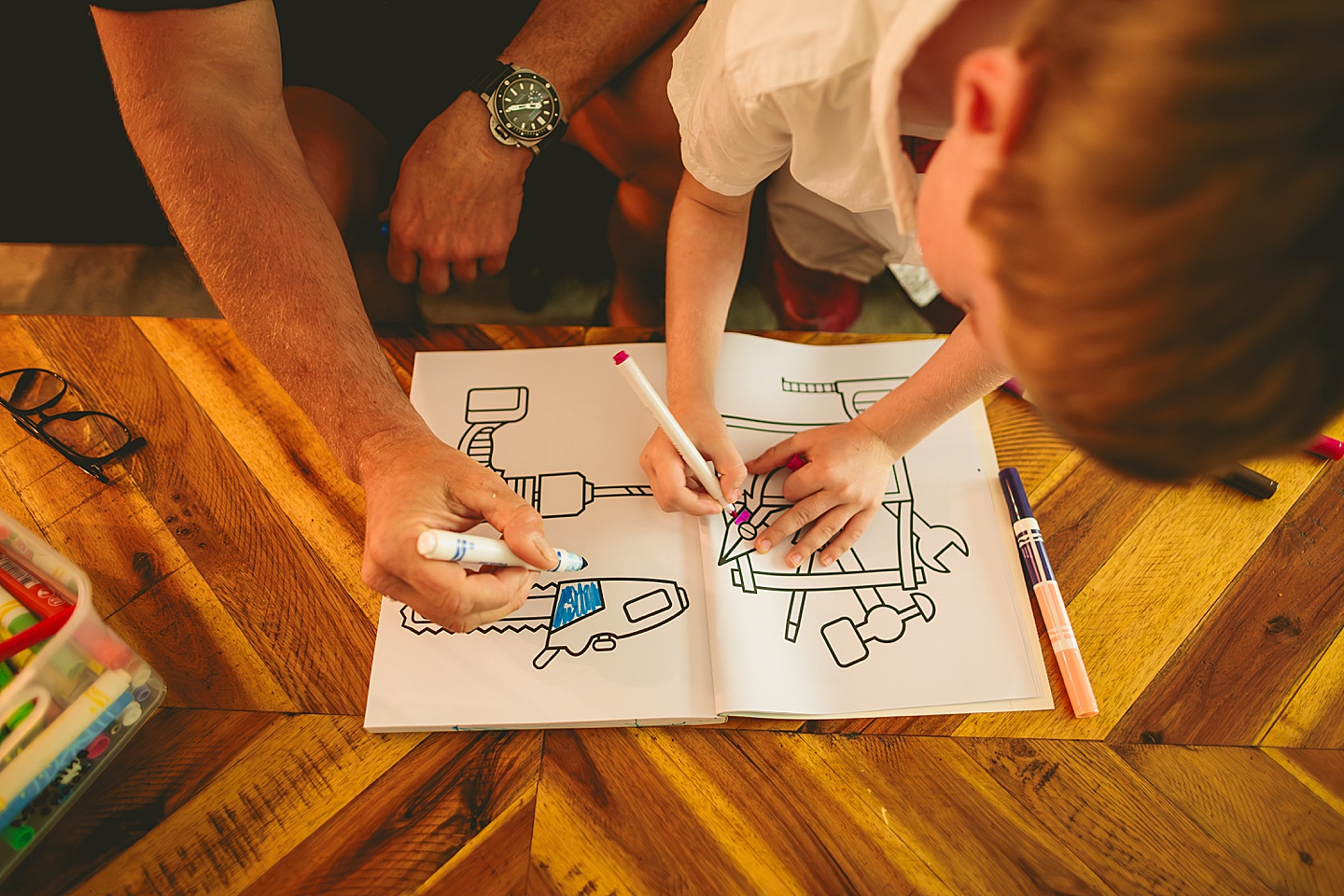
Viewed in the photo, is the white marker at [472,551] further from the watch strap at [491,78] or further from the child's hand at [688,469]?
the watch strap at [491,78]

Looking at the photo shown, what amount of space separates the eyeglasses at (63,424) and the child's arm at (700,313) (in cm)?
48

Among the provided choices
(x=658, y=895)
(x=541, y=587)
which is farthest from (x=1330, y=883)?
(x=541, y=587)

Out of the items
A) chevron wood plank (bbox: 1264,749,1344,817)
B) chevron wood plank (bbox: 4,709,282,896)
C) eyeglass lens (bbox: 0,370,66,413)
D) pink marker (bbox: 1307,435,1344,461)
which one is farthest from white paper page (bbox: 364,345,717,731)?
pink marker (bbox: 1307,435,1344,461)

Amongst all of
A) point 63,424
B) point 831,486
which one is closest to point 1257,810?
A: point 831,486

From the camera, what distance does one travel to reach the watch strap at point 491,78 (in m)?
0.84

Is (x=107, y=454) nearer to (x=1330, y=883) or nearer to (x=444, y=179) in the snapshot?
(x=444, y=179)

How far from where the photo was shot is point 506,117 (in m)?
0.84

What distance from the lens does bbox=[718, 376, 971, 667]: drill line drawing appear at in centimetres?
62

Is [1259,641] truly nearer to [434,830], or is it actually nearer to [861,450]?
[861,450]

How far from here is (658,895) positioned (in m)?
0.52

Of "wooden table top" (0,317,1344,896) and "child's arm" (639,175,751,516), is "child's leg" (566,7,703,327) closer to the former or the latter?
"child's arm" (639,175,751,516)

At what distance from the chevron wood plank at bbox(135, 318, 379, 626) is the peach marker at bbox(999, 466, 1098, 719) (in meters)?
0.55

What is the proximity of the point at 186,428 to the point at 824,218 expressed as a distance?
722 millimetres

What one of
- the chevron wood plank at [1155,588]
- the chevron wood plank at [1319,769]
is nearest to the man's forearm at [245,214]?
the chevron wood plank at [1155,588]
